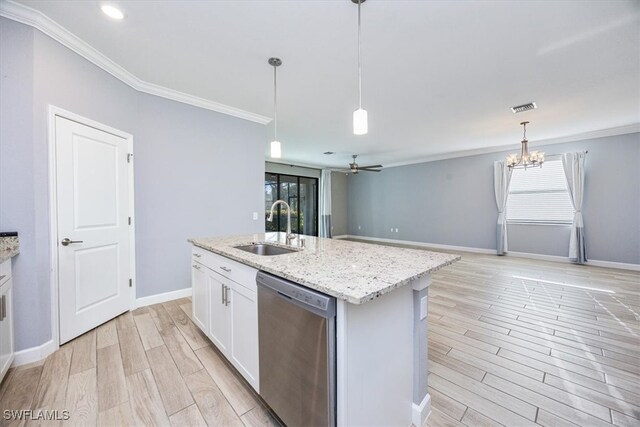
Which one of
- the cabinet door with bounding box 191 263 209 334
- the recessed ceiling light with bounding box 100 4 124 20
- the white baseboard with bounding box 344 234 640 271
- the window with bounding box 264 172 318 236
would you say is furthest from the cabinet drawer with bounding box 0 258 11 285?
the white baseboard with bounding box 344 234 640 271

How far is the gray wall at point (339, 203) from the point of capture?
9.59m

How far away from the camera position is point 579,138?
5.23m

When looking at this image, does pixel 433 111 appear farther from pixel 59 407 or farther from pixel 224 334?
pixel 59 407

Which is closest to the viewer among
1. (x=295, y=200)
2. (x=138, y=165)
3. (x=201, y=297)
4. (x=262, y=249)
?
(x=201, y=297)

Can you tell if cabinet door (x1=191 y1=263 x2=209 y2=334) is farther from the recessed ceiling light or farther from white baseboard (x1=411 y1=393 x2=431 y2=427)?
the recessed ceiling light

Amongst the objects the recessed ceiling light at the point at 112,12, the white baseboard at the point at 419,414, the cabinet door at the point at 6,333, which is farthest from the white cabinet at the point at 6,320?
the white baseboard at the point at 419,414

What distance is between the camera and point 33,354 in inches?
78.3

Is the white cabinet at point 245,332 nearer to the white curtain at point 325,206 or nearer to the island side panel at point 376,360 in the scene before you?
the island side panel at point 376,360

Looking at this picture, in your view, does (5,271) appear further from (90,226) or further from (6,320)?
(90,226)

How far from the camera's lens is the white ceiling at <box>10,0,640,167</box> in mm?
1911

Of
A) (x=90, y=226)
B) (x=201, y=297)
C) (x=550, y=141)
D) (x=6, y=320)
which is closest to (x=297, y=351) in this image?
(x=201, y=297)

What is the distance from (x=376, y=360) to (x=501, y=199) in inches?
259

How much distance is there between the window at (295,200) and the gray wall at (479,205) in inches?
70.4

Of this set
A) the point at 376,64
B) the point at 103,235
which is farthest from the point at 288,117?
the point at 103,235
